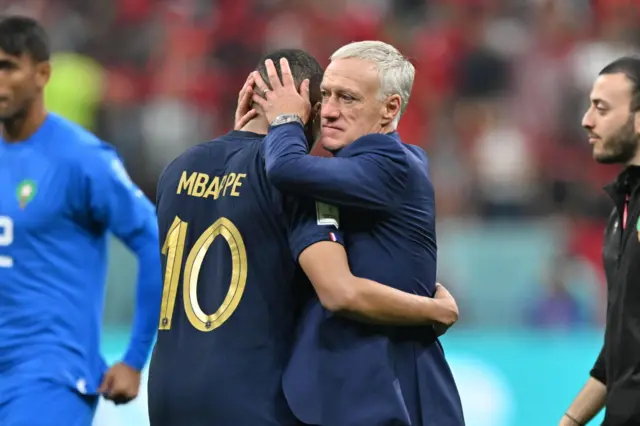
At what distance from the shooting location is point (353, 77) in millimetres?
3891

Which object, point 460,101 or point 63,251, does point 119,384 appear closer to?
point 63,251

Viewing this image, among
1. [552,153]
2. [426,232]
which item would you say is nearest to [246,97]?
[426,232]

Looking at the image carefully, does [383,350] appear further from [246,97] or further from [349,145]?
[246,97]

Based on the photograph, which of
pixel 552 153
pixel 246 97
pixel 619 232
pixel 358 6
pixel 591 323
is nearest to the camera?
pixel 246 97

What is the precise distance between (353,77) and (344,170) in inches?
13.2

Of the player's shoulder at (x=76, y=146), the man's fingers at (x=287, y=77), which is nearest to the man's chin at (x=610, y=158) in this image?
the man's fingers at (x=287, y=77)

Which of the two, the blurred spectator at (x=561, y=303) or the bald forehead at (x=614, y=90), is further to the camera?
the blurred spectator at (x=561, y=303)

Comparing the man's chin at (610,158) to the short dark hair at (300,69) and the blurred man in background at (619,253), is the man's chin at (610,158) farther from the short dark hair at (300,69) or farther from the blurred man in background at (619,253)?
the short dark hair at (300,69)

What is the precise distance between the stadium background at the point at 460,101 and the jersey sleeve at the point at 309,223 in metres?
5.06

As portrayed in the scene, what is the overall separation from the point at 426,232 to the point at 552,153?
25.6 feet

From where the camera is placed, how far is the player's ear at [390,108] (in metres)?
3.94

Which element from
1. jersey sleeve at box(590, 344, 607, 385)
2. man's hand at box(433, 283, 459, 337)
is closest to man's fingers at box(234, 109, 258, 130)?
man's hand at box(433, 283, 459, 337)

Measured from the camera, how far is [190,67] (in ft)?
39.5

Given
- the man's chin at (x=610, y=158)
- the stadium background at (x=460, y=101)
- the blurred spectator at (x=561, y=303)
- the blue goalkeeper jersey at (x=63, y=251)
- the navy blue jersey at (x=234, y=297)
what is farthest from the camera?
the stadium background at (x=460, y=101)
